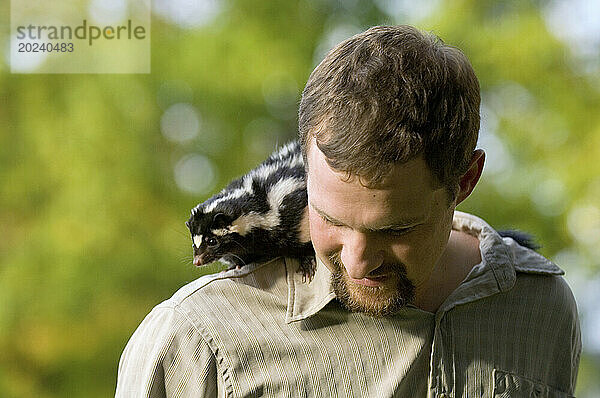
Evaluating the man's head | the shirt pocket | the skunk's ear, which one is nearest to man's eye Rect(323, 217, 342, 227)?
the man's head

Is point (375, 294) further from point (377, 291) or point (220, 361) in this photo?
point (220, 361)

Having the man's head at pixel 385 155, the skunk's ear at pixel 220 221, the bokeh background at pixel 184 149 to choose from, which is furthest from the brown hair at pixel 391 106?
the bokeh background at pixel 184 149

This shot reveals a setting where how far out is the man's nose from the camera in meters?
0.99

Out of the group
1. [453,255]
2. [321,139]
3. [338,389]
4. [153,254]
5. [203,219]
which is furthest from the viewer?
[153,254]

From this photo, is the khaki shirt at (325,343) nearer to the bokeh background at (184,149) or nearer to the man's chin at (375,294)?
the man's chin at (375,294)

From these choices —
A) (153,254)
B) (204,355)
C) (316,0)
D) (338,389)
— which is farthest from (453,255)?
(316,0)

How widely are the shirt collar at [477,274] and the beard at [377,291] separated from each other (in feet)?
0.14

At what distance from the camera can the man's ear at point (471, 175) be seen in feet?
3.61

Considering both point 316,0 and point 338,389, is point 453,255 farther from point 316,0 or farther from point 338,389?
point 316,0

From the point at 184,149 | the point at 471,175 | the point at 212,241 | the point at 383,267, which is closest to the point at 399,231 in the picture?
the point at 383,267

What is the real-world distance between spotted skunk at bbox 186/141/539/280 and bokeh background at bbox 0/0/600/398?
1359 millimetres

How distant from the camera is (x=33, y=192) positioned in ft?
10.4

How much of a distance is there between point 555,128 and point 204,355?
8.87ft

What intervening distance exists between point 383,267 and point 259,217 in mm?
472
